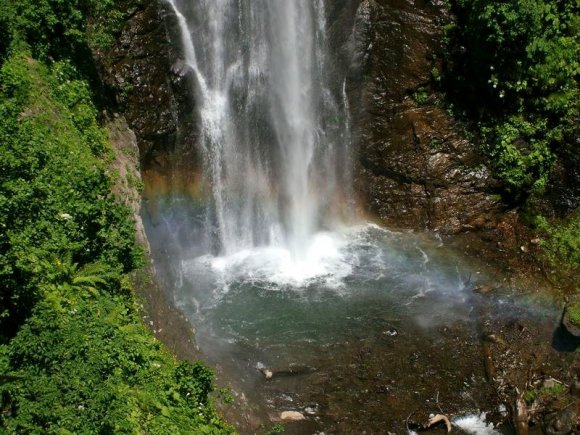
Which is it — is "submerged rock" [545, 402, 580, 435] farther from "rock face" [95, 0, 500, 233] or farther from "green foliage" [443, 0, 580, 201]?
"green foliage" [443, 0, 580, 201]

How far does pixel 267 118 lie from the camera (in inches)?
660

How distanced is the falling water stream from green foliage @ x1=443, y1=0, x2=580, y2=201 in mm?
3084

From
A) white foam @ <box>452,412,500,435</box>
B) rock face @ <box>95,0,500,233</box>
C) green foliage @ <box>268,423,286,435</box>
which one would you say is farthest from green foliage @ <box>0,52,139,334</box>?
white foam @ <box>452,412,500,435</box>

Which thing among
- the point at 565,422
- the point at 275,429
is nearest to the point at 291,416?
the point at 275,429

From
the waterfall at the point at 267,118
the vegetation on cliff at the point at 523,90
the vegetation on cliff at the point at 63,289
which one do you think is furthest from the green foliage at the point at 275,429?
the vegetation on cliff at the point at 523,90

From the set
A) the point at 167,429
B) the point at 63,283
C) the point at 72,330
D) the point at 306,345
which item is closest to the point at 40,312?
the point at 72,330

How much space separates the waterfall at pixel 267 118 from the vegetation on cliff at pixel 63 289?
443cm

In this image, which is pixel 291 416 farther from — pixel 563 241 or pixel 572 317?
pixel 563 241

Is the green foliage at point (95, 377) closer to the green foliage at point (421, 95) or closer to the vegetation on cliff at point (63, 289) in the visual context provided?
the vegetation on cliff at point (63, 289)

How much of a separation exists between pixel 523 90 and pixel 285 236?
7.51 m

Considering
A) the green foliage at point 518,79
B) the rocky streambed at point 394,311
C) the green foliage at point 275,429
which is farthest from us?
the green foliage at point 518,79

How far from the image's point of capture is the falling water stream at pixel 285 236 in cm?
1277

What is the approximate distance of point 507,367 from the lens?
477 inches

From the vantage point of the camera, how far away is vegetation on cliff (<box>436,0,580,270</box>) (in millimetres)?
14461
